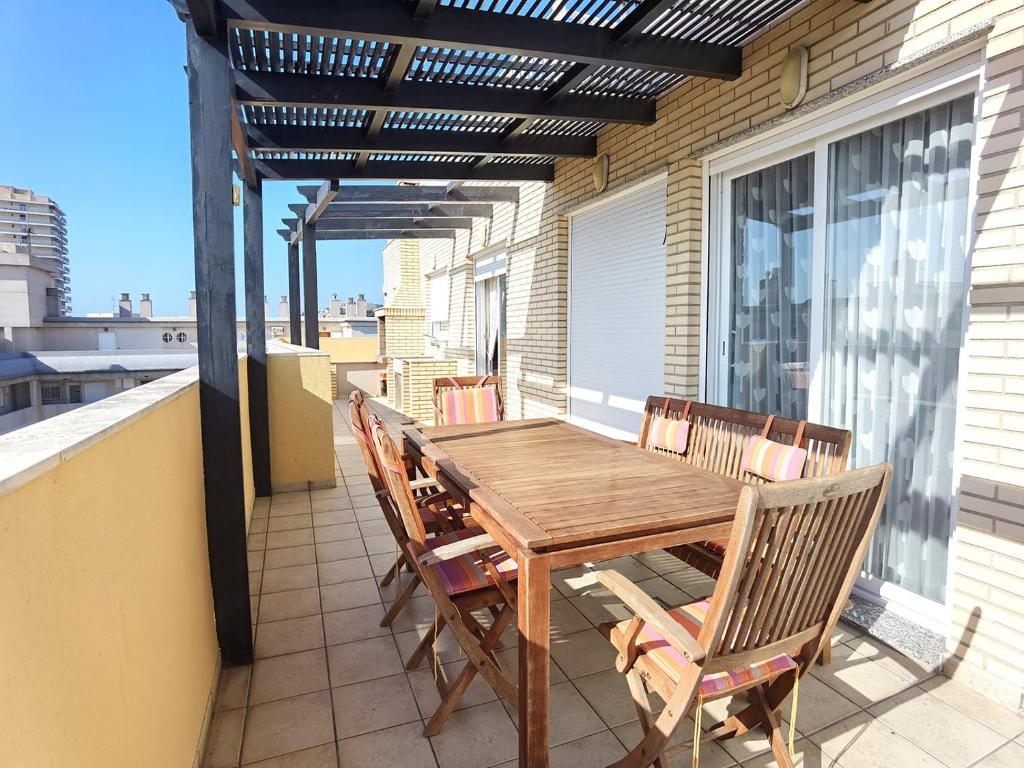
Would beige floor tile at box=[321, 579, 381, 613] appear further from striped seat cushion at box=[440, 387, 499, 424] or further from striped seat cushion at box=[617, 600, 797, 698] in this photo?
striped seat cushion at box=[617, 600, 797, 698]

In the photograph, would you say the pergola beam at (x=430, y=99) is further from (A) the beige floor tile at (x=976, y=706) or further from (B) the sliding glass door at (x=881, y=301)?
(A) the beige floor tile at (x=976, y=706)

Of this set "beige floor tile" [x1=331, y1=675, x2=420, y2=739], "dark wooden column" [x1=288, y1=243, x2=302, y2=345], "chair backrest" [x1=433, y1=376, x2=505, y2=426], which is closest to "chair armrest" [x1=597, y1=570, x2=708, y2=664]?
"beige floor tile" [x1=331, y1=675, x2=420, y2=739]

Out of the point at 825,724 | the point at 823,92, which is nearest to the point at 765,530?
the point at 825,724

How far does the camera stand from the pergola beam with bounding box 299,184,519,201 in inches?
246

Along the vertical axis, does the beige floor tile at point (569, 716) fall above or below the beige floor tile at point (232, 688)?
above

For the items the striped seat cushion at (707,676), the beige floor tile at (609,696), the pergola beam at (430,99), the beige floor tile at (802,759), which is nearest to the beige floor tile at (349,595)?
the beige floor tile at (609,696)

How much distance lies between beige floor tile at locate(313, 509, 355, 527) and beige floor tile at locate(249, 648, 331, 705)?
1.86m

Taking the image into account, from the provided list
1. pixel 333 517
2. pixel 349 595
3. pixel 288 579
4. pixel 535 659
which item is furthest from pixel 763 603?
pixel 333 517

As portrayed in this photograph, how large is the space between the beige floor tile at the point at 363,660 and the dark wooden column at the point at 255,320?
2.87 meters

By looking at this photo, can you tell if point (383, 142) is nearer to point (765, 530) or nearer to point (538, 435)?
point (538, 435)

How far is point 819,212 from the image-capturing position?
3102 mm

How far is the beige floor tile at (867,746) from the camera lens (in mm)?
1897

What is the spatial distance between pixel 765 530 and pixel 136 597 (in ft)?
4.98

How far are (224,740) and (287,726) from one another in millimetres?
207
